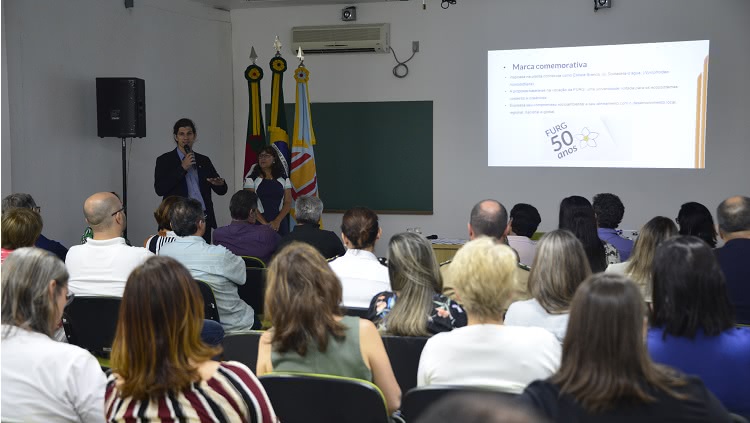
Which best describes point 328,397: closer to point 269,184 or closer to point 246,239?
point 246,239

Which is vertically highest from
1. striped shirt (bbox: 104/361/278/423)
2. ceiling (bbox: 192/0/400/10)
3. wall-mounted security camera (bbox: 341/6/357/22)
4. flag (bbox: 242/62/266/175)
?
ceiling (bbox: 192/0/400/10)

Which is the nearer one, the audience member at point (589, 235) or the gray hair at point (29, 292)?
the gray hair at point (29, 292)

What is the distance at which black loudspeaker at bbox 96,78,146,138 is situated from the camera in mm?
6477

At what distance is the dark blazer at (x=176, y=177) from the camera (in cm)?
653

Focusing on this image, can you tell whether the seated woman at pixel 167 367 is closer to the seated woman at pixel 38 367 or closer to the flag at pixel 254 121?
the seated woman at pixel 38 367

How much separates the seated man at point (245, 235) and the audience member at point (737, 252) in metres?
2.68

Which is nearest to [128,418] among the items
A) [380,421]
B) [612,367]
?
[380,421]

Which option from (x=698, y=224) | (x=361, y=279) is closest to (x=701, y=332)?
(x=361, y=279)

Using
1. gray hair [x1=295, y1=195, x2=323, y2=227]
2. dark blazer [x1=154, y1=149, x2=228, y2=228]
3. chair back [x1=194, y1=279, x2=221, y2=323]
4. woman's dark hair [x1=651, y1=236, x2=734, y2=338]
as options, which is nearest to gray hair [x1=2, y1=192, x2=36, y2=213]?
chair back [x1=194, y1=279, x2=221, y2=323]

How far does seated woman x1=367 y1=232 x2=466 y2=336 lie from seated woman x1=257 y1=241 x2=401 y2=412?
1.16 ft

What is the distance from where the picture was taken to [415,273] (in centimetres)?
276

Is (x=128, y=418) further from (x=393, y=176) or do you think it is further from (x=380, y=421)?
(x=393, y=176)

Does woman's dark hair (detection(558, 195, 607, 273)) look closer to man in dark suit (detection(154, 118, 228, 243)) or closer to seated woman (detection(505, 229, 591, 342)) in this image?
seated woman (detection(505, 229, 591, 342))

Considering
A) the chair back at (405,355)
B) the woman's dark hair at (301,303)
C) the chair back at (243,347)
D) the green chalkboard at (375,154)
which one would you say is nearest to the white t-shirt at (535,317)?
the chair back at (405,355)
